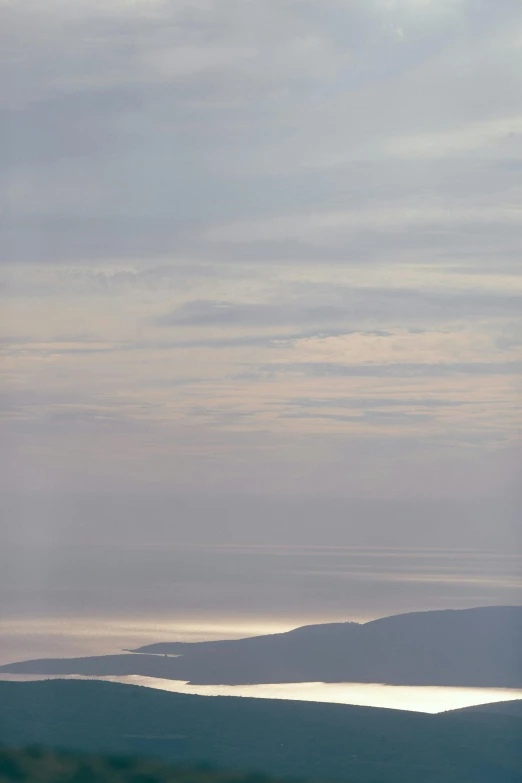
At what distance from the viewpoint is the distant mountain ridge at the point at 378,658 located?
114ft

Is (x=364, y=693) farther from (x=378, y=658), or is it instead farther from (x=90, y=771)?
(x=90, y=771)

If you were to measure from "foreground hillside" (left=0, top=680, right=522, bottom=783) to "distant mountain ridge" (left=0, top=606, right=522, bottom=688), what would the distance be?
7.18m

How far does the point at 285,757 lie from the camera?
840 inches

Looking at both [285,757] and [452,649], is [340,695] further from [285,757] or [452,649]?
[285,757]

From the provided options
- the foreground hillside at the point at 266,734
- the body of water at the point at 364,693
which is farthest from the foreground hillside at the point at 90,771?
the body of water at the point at 364,693

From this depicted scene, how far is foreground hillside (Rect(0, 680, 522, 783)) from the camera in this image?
20578 mm

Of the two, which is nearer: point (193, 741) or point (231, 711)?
point (193, 741)

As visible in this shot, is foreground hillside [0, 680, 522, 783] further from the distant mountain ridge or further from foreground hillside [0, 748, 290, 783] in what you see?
the distant mountain ridge

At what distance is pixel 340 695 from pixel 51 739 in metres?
13.4

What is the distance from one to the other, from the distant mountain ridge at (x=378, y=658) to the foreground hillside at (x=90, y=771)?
591 inches

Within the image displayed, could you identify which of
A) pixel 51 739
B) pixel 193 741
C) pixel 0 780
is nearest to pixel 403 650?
pixel 193 741

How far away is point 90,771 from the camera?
16828mm

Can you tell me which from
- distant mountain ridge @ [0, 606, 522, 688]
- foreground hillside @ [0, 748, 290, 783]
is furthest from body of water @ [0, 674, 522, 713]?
foreground hillside @ [0, 748, 290, 783]

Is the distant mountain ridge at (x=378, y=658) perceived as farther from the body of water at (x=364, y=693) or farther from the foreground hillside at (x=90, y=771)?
the foreground hillside at (x=90, y=771)
